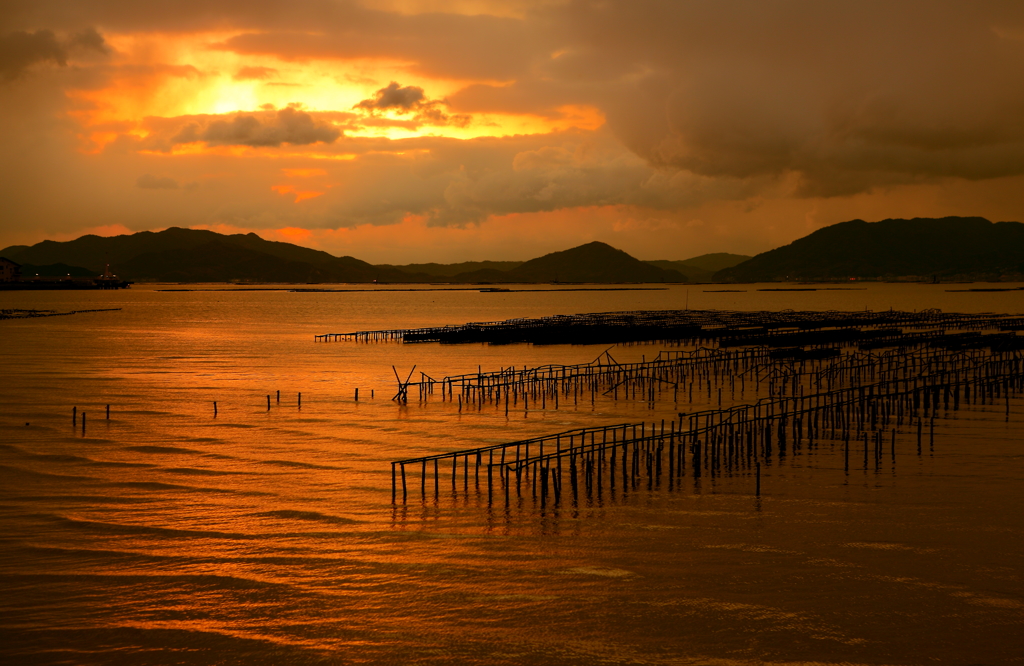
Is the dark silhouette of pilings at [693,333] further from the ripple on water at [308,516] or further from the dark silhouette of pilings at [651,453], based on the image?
the ripple on water at [308,516]

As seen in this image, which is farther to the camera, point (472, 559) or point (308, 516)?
point (308, 516)

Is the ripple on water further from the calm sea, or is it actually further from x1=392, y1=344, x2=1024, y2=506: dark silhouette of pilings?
x1=392, y1=344, x2=1024, y2=506: dark silhouette of pilings

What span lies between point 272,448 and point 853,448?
23.0 meters

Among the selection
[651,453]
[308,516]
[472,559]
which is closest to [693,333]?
[651,453]

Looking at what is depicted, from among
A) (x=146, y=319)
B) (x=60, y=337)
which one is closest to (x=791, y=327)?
(x=60, y=337)

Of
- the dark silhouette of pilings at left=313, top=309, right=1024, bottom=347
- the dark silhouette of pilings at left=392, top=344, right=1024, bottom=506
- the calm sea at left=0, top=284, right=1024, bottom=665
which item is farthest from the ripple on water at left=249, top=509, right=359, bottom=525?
the dark silhouette of pilings at left=313, top=309, right=1024, bottom=347

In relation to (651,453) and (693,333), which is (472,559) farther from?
(693,333)

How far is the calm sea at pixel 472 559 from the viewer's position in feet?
50.5

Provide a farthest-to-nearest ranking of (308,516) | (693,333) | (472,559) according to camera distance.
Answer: (693,333)
(308,516)
(472,559)

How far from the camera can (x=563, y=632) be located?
15820mm

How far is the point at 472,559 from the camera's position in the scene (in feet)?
64.2

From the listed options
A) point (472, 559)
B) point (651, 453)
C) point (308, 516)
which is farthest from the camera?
point (651, 453)

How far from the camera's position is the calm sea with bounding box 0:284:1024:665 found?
1539 centimetres

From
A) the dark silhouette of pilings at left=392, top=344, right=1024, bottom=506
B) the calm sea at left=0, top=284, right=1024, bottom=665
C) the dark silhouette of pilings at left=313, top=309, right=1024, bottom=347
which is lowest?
the calm sea at left=0, top=284, right=1024, bottom=665
